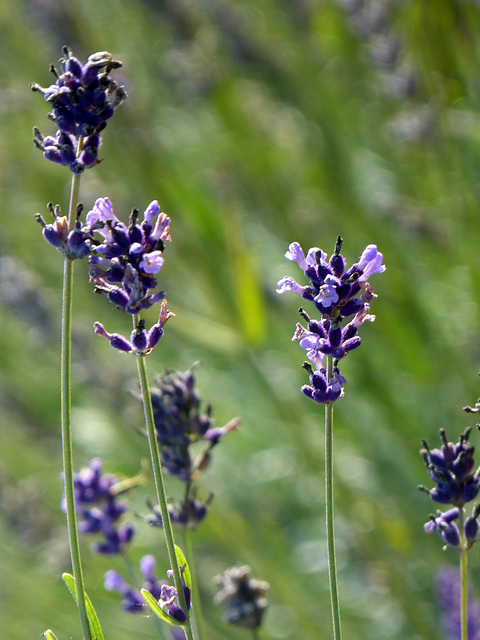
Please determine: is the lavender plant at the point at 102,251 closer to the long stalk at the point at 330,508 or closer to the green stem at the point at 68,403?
the green stem at the point at 68,403

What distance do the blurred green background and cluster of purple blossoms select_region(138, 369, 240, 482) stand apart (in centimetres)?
86

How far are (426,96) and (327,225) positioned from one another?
2.29 feet

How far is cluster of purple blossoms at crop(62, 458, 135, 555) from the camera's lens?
3.35 ft

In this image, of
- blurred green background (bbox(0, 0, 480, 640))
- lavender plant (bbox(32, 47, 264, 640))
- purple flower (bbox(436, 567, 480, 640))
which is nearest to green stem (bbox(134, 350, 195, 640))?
lavender plant (bbox(32, 47, 264, 640))

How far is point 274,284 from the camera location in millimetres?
2510

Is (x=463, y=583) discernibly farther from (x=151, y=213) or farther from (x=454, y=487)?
(x=151, y=213)

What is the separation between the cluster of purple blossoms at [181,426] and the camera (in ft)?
3.00

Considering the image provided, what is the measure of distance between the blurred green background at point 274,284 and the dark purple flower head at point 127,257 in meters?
1.02

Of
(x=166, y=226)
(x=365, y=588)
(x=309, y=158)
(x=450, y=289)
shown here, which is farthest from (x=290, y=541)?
(x=166, y=226)

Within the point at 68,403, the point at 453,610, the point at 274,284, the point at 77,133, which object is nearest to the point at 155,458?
the point at 68,403

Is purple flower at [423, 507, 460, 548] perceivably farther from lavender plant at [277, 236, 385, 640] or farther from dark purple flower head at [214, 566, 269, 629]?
dark purple flower head at [214, 566, 269, 629]

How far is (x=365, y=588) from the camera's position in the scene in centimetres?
230

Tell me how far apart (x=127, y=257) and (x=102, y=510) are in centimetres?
46

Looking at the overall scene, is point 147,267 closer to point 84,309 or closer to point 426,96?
point 426,96
